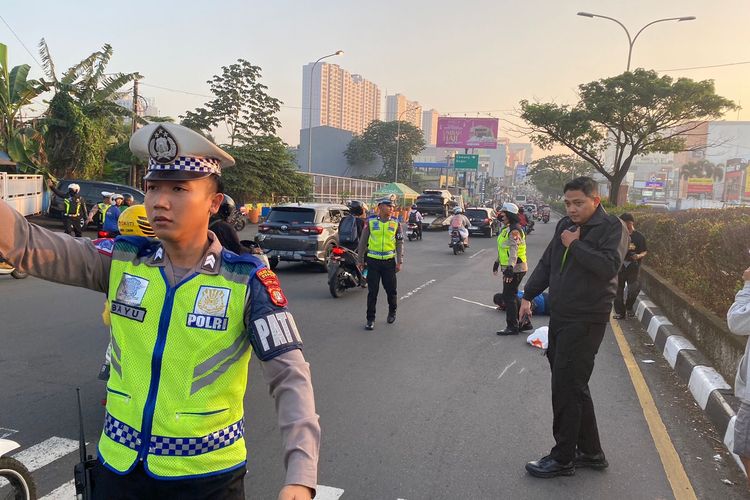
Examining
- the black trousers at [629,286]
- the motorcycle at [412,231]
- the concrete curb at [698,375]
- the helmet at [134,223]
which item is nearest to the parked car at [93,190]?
the motorcycle at [412,231]

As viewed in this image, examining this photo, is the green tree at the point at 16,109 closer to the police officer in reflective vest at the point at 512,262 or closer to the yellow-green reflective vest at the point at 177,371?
the police officer in reflective vest at the point at 512,262

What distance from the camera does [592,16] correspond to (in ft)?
79.0

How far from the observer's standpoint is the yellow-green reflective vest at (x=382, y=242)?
7.86 meters

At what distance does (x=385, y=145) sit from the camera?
202 ft

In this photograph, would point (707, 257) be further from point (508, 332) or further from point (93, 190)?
point (93, 190)

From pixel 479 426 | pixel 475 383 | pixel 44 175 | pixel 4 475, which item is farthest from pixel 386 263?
pixel 44 175

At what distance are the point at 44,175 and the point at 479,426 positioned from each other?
21923 mm

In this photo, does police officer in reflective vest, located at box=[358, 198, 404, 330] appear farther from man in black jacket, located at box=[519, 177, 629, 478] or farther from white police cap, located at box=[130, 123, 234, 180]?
white police cap, located at box=[130, 123, 234, 180]

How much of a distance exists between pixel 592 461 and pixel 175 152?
138 inches

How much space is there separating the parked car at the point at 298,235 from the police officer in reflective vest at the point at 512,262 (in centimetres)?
555

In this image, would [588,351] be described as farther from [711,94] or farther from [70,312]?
[711,94]

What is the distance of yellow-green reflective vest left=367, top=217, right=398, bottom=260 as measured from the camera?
310 inches

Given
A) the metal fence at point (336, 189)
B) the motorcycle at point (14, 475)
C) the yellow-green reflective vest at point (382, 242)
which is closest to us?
the motorcycle at point (14, 475)

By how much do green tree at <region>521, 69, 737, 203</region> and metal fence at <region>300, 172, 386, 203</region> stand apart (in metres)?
14.2
